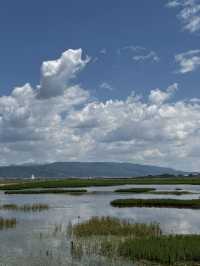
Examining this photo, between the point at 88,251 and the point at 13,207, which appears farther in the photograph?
the point at 13,207

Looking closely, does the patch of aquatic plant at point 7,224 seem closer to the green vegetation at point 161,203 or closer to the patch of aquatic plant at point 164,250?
the patch of aquatic plant at point 164,250

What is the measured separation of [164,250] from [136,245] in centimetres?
211

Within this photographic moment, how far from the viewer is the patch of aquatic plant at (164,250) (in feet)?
74.8

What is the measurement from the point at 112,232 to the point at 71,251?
618 centimetres

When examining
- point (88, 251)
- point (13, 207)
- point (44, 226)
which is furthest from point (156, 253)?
point (13, 207)

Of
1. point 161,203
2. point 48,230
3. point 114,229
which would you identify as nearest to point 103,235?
point 114,229

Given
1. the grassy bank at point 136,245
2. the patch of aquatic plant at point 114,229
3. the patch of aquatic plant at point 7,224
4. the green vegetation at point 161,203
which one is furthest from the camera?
the green vegetation at point 161,203

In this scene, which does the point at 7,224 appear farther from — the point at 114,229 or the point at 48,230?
the point at 114,229

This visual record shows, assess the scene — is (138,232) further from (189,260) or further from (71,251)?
(189,260)

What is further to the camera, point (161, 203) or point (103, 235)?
point (161, 203)

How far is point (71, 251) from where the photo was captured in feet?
85.9

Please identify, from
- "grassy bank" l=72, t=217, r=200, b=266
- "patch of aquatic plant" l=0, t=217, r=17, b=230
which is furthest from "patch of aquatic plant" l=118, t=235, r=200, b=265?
"patch of aquatic plant" l=0, t=217, r=17, b=230

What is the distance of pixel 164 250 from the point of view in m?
23.6

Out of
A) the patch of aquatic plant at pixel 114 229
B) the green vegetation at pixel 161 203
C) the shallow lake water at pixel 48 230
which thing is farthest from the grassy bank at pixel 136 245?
the green vegetation at pixel 161 203
